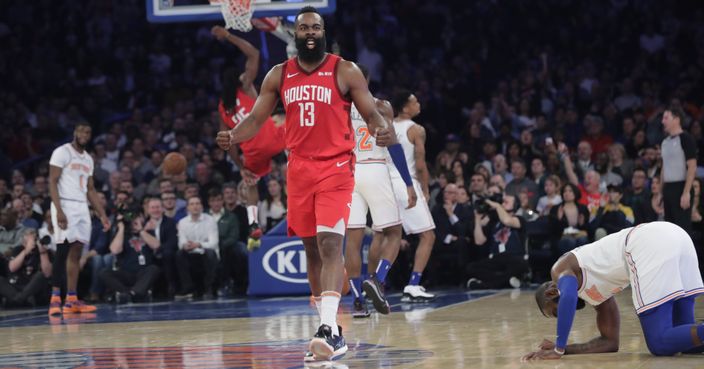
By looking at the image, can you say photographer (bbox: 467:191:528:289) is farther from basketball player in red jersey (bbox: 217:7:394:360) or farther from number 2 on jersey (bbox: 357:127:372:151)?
basketball player in red jersey (bbox: 217:7:394:360)

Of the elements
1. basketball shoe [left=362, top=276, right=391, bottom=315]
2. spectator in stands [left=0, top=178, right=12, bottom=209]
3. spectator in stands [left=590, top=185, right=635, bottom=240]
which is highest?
spectator in stands [left=0, top=178, right=12, bottom=209]

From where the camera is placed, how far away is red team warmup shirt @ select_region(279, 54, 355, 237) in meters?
6.70

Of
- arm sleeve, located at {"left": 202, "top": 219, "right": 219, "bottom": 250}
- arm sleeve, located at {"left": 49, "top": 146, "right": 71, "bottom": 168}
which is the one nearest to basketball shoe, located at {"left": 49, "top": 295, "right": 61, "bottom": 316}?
arm sleeve, located at {"left": 49, "top": 146, "right": 71, "bottom": 168}

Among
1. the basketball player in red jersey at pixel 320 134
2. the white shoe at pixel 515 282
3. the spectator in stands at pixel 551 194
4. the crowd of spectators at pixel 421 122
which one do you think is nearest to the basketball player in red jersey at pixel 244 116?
the crowd of spectators at pixel 421 122

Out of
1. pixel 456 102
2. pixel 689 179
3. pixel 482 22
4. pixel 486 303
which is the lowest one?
pixel 486 303

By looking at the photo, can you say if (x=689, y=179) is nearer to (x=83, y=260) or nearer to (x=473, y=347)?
(x=473, y=347)

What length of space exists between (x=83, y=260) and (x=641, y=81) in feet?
29.7

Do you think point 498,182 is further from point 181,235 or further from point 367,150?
point 367,150

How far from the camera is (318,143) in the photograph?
265 inches

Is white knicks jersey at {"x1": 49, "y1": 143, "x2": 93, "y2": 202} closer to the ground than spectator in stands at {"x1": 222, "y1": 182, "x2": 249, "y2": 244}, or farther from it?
farther from it

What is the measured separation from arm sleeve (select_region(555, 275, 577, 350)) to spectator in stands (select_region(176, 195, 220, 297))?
844 cm

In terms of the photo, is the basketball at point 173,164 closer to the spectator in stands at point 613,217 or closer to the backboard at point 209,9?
the backboard at point 209,9

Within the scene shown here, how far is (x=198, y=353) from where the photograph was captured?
7027 millimetres

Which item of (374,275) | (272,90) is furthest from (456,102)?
(272,90)
